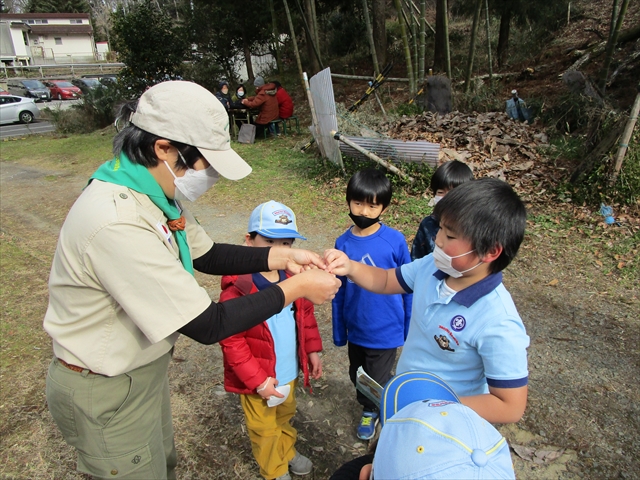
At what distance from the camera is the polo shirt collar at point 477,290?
1418 millimetres


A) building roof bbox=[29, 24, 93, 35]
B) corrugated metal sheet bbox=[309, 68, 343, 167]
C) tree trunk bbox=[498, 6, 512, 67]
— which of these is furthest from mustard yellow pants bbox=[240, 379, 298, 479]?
building roof bbox=[29, 24, 93, 35]

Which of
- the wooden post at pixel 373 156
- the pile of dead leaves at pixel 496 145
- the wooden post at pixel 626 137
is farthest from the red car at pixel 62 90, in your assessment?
the wooden post at pixel 626 137

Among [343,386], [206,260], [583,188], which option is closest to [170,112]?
[206,260]

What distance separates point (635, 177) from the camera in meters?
4.98

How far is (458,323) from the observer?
1.44 meters

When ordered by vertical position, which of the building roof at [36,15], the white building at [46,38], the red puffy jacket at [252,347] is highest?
the building roof at [36,15]

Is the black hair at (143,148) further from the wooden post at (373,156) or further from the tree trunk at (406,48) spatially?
the tree trunk at (406,48)

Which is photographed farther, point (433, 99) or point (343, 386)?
point (433, 99)

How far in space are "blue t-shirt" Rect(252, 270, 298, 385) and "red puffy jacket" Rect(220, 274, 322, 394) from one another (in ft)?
0.11

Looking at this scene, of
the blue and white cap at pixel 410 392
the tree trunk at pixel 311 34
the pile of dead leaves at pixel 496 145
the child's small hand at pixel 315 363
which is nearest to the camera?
the blue and white cap at pixel 410 392

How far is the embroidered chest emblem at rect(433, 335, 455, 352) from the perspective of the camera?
148 cm

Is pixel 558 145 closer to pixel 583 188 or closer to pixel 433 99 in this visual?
pixel 583 188

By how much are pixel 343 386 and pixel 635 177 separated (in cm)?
439

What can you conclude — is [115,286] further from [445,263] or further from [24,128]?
[24,128]
